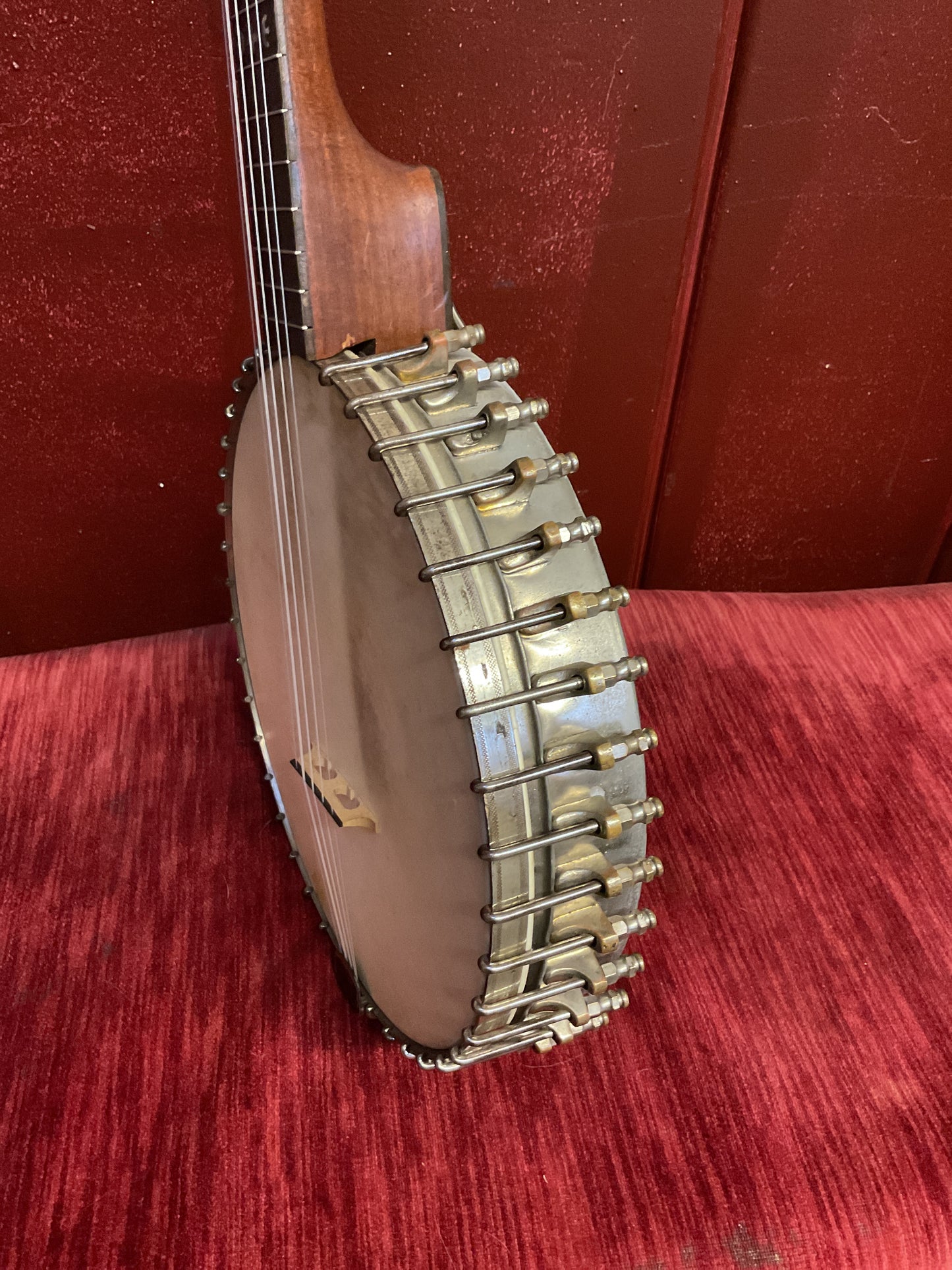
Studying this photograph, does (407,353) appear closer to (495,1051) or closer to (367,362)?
(367,362)

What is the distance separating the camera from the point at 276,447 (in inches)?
21.4

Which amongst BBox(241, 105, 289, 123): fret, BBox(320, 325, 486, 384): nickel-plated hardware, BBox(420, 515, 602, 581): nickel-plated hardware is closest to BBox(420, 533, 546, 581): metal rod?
BBox(420, 515, 602, 581): nickel-plated hardware

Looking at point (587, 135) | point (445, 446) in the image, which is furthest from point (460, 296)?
point (445, 446)

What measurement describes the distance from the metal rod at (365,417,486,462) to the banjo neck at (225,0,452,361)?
91mm

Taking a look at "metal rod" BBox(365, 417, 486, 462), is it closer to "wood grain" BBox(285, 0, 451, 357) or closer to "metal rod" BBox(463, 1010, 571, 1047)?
"wood grain" BBox(285, 0, 451, 357)

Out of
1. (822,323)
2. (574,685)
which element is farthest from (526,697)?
(822,323)

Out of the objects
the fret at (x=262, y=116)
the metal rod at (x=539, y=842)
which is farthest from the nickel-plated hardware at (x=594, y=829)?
the fret at (x=262, y=116)

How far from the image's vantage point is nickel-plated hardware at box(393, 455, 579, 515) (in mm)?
401

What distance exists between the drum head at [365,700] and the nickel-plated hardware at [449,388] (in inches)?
0.7

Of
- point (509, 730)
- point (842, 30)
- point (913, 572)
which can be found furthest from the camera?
point (913, 572)

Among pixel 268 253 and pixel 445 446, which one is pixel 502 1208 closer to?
pixel 445 446

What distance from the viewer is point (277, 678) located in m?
0.69

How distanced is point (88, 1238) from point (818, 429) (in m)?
1.04

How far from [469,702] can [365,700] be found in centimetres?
13
